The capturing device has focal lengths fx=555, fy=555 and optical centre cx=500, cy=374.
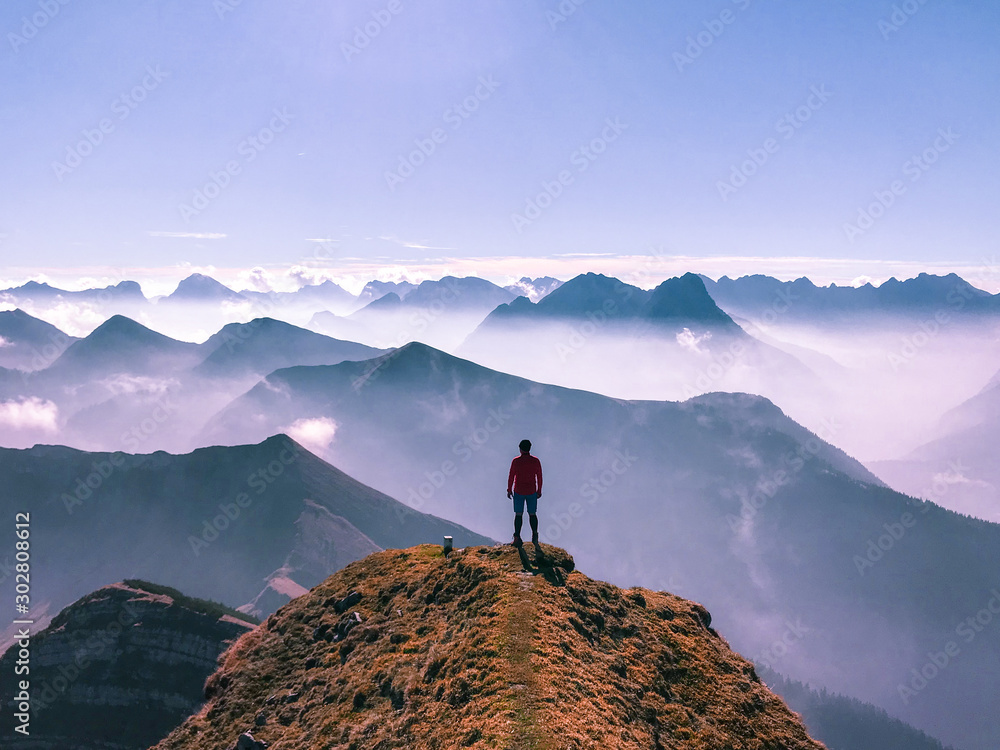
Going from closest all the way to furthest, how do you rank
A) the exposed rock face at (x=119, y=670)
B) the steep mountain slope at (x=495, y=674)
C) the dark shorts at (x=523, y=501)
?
the steep mountain slope at (x=495, y=674), the dark shorts at (x=523, y=501), the exposed rock face at (x=119, y=670)

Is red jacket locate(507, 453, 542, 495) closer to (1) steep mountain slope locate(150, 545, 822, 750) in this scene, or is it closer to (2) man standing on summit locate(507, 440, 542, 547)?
(2) man standing on summit locate(507, 440, 542, 547)

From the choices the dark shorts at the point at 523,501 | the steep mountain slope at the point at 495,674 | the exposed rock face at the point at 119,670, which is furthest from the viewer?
the exposed rock face at the point at 119,670

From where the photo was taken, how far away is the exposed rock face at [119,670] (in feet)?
250

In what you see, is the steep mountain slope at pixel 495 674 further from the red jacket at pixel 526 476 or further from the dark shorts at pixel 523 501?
the red jacket at pixel 526 476

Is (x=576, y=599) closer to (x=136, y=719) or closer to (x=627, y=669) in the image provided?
(x=627, y=669)

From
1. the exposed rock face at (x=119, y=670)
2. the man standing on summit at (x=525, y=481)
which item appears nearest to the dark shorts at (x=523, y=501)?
the man standing on summit at (x=525, y=481)

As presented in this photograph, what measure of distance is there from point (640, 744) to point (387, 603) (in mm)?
19749

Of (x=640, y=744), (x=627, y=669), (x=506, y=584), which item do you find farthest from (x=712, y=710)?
(x=506, y=584)

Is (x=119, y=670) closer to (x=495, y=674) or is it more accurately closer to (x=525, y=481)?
(x=525, y=481)

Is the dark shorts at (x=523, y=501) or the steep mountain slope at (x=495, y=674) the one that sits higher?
the dark shorts at (x=523, y=501)

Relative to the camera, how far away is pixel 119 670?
80188 mm

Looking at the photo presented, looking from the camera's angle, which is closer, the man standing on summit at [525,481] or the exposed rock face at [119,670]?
the man standing on summit at [525,481]

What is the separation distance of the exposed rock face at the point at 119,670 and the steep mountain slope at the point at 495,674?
54.0 meters

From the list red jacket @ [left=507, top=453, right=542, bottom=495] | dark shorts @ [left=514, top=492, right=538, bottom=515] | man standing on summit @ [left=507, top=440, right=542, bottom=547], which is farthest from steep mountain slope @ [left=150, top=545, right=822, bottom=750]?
red jacket @ [left=507, top=453, right=542, bottom=495]
